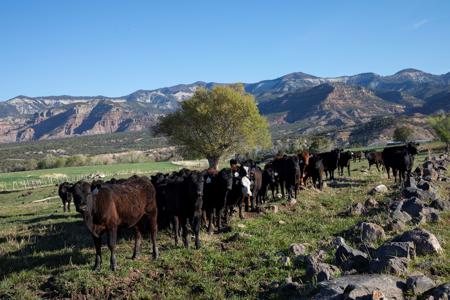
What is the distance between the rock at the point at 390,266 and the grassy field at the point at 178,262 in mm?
514

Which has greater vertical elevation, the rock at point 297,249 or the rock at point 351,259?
the rock at point 351,259

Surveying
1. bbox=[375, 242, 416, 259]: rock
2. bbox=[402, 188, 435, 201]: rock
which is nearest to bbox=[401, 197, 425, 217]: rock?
bbox=[402, 188, 435, 201]: rock

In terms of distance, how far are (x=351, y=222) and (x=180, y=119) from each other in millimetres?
34067

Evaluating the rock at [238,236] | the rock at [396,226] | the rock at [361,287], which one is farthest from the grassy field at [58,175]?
the rock at [361,287]

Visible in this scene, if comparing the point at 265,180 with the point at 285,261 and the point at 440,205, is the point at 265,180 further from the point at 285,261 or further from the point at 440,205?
the point at 285,261

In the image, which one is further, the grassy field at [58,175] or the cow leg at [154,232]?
the grassy field at [58,175]

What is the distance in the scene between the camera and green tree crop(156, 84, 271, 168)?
147ft

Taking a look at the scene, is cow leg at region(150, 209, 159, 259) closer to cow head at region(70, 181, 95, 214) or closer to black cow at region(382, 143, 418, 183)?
cow head at region(70, 181, 95, 214)

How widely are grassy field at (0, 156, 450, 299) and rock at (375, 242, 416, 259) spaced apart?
8.4 inches

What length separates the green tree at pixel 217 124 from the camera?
44.7m

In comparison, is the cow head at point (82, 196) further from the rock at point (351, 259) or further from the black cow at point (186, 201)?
the rock at point (351, 259)

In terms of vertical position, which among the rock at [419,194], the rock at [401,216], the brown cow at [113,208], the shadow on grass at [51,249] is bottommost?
the shadow on grass at [51,249]

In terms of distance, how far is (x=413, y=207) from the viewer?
13.5 meters

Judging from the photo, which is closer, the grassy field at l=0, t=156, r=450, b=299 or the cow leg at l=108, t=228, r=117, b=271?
the grassy field at l=0, t=156, r=450, b=299
